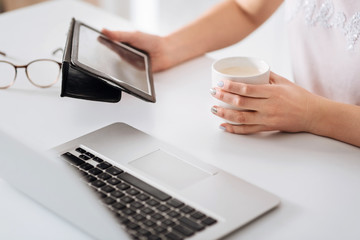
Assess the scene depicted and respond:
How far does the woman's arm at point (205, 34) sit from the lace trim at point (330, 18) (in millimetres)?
152

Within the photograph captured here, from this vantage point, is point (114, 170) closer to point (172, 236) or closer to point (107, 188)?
point (107, 188)

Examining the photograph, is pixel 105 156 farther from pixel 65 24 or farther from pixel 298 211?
pixel 65 24

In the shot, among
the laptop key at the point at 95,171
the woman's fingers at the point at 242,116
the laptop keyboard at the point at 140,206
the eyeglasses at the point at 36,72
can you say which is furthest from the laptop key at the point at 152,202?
the eyeglasses at the point at 36,72

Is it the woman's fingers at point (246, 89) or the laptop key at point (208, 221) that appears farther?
the woman's fingers at point (246, 89)

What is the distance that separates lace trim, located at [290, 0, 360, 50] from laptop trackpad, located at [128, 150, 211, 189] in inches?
18.1

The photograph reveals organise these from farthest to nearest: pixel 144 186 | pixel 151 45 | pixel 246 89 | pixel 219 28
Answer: pixel 219 28 < pixel 151 45 < pixel 246 89 < pixel 144 186

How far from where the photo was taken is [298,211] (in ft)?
2.59

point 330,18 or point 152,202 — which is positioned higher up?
point 330,18

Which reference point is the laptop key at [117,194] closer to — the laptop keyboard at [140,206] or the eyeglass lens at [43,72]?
the laptop keyboard at [140,206]

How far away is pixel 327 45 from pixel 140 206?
0.63 m

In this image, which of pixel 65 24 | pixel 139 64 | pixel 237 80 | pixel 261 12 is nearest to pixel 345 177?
pixel 237 80

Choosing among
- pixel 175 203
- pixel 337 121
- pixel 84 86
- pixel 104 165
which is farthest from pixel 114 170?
pixel 337 121

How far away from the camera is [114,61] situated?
1.10 m

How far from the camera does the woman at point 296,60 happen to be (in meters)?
0.96
